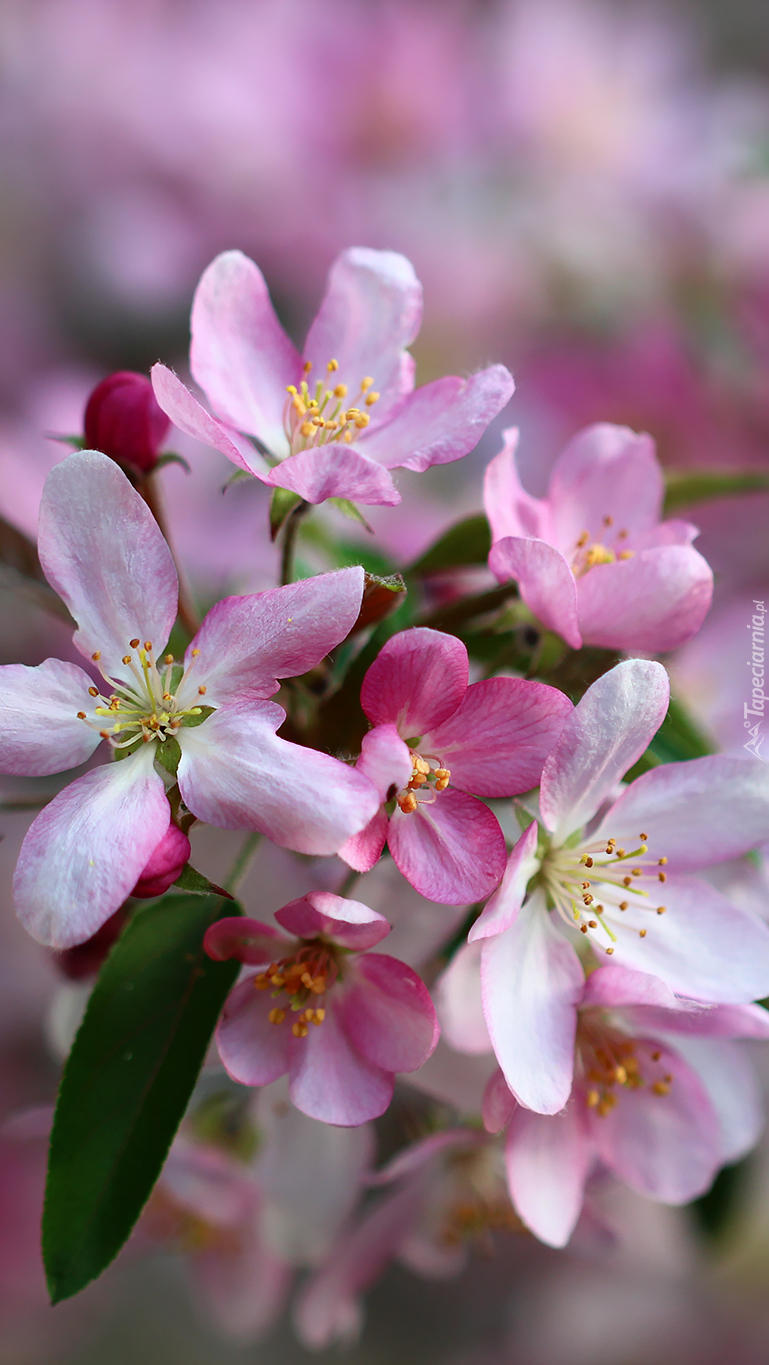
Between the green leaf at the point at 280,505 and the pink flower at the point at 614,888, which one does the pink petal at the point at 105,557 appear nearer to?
the green leaf at the point at 280,505

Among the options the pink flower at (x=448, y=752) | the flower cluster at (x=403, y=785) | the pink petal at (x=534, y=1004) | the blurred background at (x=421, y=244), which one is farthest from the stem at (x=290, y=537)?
the blurred background at (x=421, y=244)

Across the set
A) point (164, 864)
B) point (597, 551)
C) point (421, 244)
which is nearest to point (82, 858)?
point (164, 864)

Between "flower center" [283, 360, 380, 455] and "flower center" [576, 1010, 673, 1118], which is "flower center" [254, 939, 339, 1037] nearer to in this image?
"flower center" [576, 1010, 673, 1118]

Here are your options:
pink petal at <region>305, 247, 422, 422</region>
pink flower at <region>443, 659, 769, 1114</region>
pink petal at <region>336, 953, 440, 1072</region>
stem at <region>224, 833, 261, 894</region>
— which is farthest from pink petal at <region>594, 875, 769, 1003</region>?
pink petal at <region>305, 247, 422, 422</region>

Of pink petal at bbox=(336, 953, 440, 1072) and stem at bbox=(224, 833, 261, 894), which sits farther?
stem at bbox=(224, 833, 261, 894)

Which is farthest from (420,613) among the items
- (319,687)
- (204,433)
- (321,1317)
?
(321,1317)

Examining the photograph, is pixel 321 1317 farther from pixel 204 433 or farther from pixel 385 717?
pixel 204 433
